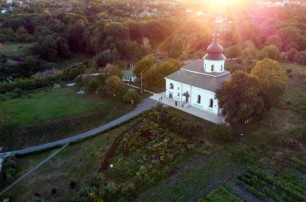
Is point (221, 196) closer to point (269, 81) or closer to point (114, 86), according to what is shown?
point (269, 81)

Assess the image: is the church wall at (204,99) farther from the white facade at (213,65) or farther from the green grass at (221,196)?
the green grass at (221,196)

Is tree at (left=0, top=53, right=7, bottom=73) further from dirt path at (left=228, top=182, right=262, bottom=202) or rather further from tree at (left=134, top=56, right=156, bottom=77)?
dirt path at (left=228, top=182, right=262, bottom=202)

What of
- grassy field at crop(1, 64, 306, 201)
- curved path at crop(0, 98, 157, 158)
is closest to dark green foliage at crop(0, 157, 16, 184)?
grassy field at crop(1, 64, 306, 201)

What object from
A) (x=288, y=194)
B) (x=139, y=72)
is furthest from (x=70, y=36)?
(x=288, y=194)

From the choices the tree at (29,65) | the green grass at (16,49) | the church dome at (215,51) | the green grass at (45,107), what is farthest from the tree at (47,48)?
the church dome at (215,51)

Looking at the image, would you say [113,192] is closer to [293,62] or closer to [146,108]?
[146,108]

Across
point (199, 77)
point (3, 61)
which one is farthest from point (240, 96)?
point (3, 61)
